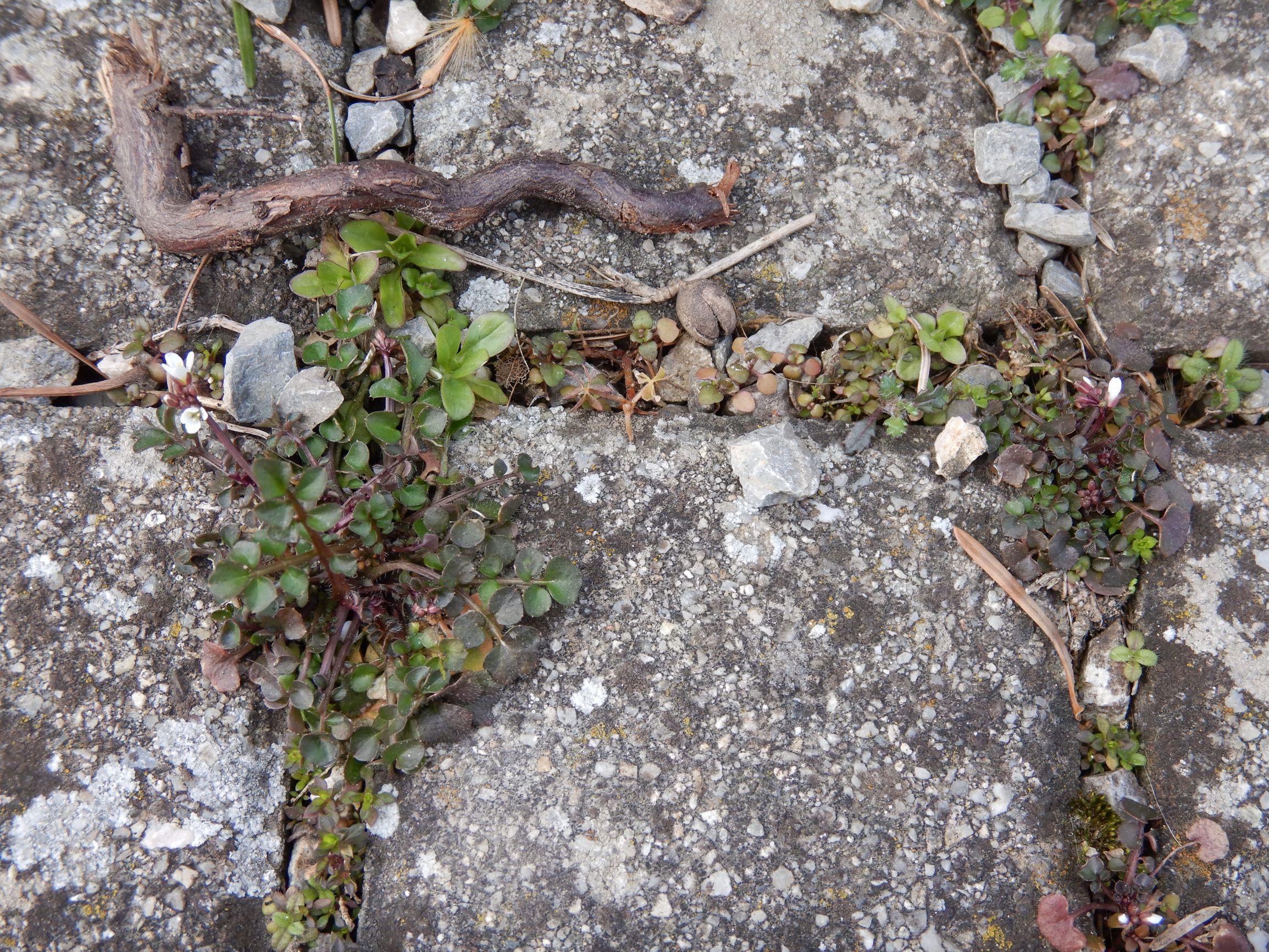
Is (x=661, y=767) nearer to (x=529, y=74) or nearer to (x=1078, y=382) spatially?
(x=1078, y=382)

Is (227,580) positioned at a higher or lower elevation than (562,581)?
higher

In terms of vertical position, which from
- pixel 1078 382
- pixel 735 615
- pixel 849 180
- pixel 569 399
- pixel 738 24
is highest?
pixel 738 24

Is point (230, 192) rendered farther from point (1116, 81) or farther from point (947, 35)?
point (1116, 81)

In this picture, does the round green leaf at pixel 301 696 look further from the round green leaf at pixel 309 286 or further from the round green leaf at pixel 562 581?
the round green leaf at pixel 309 286

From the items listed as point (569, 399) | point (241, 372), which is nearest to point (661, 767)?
point (569, 399)

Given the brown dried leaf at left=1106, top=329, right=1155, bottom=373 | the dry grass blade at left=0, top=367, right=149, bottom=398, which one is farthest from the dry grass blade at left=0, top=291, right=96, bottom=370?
the brown dried leaf at left=1106, top=329, right=1155, bottom=373

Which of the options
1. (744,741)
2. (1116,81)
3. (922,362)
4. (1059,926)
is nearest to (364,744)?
(744,741)

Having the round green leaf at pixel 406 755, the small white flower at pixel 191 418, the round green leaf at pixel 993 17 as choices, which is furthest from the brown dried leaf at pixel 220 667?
the round green leaf at pixel 993 17
